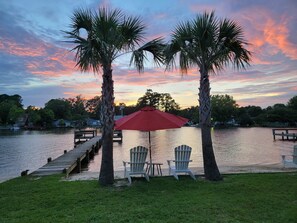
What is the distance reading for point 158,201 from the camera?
6.11 metres

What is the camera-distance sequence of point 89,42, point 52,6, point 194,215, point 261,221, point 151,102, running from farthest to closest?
point 151,102, point 52,6, point 89,42, point 194,215, point 261,221

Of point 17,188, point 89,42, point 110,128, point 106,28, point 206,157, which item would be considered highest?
point 106,28

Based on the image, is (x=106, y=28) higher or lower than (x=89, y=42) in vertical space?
higher

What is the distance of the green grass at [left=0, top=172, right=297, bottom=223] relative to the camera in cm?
507

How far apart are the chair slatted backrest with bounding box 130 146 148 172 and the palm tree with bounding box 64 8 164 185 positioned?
2.38ft

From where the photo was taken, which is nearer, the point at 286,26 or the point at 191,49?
the point at 191,49

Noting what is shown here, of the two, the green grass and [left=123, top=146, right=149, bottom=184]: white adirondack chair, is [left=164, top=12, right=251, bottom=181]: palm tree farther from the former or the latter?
[left=123, top=146, right=149, bottom=184]: white adirondack chair

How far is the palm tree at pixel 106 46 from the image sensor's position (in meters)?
7.70

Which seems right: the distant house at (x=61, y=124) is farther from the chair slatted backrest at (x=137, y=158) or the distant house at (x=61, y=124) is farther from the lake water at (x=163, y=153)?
the chair slatted backrest at (x=137, y=158)

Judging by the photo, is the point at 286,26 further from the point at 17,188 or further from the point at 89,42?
the point at 17,188

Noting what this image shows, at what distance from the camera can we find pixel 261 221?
4707 mm

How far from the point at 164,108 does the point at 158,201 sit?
106 m

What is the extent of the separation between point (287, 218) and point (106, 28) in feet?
21.7

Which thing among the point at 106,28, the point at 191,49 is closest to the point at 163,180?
the point at 191,49
